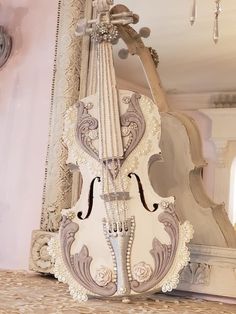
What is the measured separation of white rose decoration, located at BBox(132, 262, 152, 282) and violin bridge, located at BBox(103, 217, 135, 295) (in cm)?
1

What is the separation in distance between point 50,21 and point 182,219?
1.83 ft

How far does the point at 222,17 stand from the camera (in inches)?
37.3

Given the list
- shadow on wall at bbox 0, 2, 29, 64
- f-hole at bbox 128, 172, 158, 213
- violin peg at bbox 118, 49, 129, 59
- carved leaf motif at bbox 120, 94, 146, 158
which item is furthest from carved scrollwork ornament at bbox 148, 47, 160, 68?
shadow on wall at bbox 0, 2, 29, 64

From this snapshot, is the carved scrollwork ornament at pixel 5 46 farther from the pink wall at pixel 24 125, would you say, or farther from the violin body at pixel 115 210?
the violin body at pixel 115 210

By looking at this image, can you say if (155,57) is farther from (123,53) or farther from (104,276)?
(104,276)

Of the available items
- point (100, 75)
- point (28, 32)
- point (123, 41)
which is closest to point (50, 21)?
point (28, 32)

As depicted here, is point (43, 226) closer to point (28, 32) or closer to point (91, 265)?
point (91, 265)

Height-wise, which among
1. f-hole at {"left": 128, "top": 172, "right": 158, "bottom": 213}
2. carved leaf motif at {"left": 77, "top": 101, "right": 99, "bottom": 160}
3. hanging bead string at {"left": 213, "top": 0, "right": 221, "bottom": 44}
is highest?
hanging bead string at {"left": 213, "top": 0, "right": 221, "bottom": 44}

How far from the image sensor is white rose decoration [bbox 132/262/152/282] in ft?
2.62

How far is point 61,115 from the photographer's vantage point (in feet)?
3.66

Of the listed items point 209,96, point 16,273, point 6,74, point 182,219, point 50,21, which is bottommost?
point 16,273

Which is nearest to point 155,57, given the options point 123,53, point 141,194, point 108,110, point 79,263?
point 123,53

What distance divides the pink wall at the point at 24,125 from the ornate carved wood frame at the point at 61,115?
34mm

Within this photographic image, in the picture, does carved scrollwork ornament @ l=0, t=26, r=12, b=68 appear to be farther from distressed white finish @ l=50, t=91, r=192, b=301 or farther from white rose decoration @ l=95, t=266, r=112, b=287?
white rose decoration @ l=95, t=266, r=112, b=287
